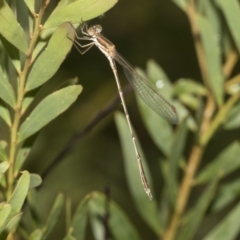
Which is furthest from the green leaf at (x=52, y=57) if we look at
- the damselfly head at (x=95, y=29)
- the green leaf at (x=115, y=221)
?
the damselfly head at (x=95, y=29)

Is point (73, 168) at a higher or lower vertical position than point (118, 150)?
higher

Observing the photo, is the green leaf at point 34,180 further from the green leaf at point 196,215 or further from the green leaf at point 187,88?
the green leaf at point 187,88

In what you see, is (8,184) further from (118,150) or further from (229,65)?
(118,150)

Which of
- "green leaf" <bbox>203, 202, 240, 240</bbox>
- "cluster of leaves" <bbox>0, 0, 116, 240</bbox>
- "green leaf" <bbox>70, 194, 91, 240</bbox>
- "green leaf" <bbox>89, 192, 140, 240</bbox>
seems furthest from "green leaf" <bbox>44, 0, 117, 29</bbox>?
"green leaf" <bbox>203, 202, 240, 240</bbox>

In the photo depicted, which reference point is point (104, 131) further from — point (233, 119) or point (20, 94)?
point (20, 94)

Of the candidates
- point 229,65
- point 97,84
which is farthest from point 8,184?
point 97,84
